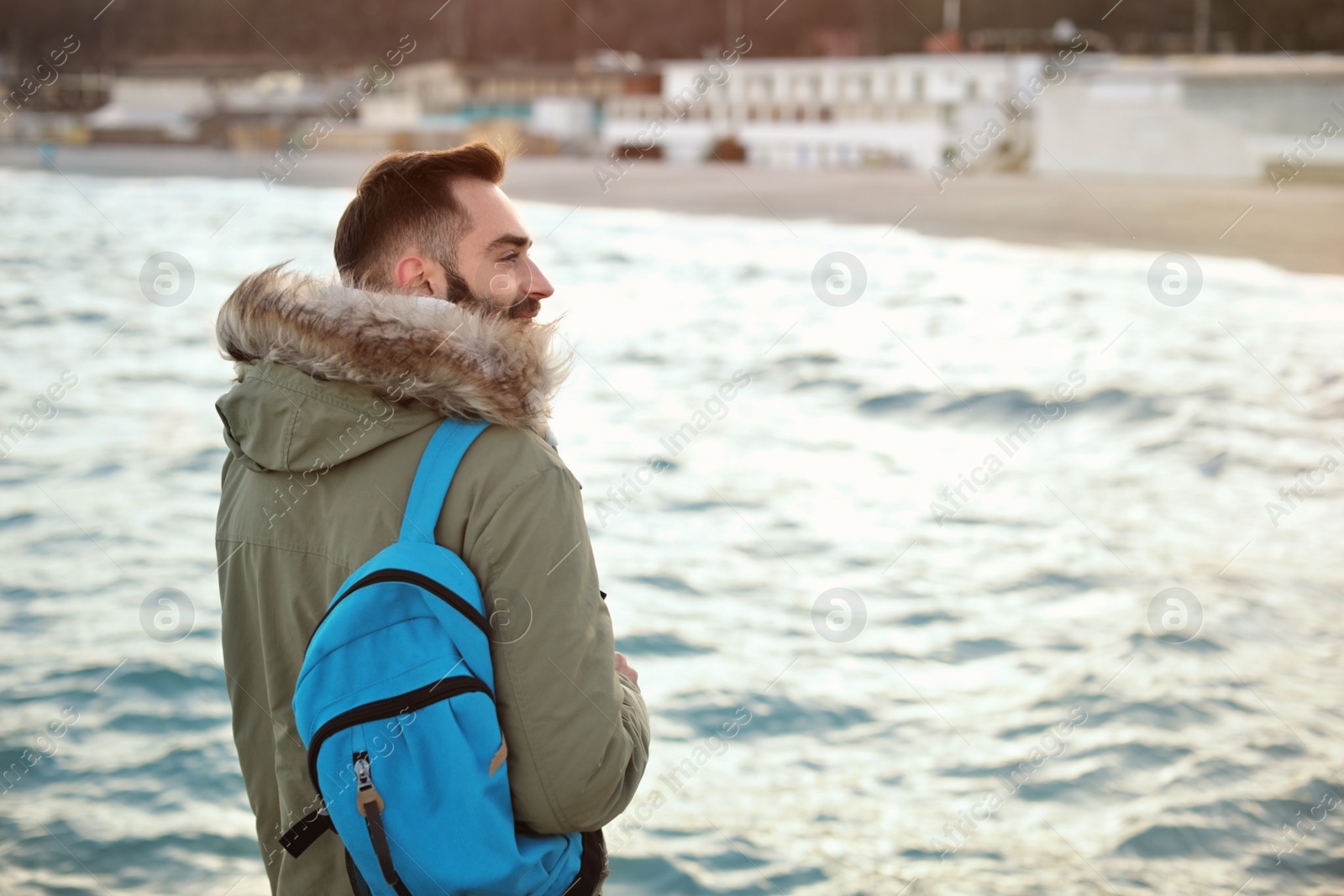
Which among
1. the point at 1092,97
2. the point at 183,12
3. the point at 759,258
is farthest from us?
the point at 183,12

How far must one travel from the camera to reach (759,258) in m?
19.0

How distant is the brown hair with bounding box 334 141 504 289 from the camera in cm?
144

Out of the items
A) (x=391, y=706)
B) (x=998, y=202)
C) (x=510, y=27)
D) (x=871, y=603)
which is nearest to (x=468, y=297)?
(x=391, y=706)

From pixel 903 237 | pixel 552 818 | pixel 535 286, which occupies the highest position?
pixel 903 237

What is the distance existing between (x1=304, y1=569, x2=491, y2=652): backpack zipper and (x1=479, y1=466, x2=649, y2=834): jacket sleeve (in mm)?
28

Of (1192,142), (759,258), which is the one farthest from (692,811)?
(1192,142)

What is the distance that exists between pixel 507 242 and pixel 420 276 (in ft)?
0.38

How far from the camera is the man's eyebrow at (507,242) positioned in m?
1.45

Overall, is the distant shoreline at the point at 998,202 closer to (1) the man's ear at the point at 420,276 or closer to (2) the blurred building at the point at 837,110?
(2) the blurred building at the point at 837,110

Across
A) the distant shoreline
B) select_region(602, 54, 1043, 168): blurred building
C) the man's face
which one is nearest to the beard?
the man's face

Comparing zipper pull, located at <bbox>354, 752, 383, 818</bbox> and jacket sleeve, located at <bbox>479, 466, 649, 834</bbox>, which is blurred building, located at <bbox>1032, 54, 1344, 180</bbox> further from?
zipper pull, located at <bbox>354, 752, 383, 818</bbox>

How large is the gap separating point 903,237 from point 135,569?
1569cm

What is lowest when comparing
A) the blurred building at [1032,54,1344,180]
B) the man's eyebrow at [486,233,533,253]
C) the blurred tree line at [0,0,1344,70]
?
the man's eyebrow at [486,233,533,253]

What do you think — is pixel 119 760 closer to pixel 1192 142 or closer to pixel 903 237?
pixel 903 237
